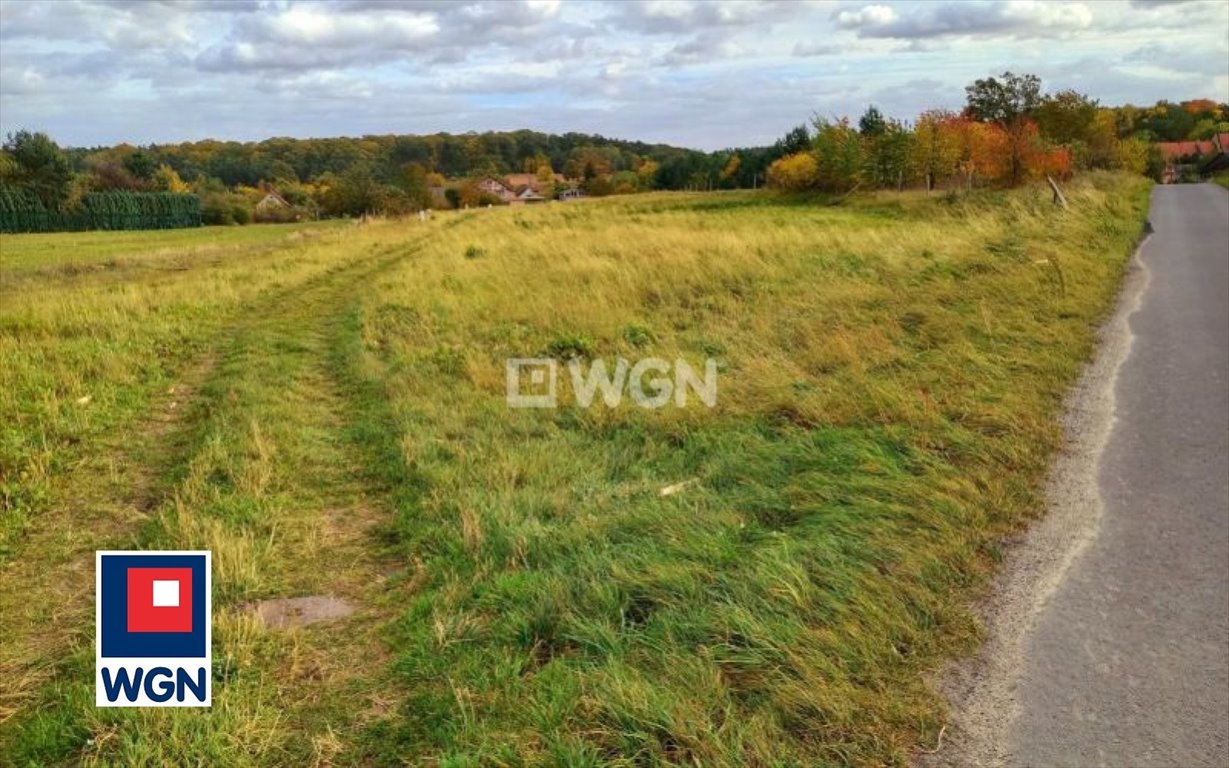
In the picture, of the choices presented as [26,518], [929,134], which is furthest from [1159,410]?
[929,134]

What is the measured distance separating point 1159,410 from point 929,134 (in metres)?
37.2

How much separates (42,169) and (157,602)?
271ft

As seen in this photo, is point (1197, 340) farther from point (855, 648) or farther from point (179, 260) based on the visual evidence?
point (179, 260)

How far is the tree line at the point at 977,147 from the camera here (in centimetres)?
3494

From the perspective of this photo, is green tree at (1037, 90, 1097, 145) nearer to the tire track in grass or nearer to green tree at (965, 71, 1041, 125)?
green tree at (965, 71, 1041, 125)

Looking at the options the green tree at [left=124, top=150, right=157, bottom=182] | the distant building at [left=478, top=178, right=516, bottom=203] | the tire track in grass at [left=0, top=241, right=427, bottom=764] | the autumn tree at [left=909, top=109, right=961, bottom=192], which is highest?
the green tree at [left=124, top=150, right=157, bottom=182]

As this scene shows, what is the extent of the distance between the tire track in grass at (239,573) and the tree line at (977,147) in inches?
1306

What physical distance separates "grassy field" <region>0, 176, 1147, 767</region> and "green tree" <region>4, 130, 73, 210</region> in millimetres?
71223

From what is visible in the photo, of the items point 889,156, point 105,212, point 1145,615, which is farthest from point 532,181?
point 1145,615

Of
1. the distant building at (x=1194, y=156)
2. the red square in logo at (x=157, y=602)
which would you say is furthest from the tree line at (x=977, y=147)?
the red square in logo at (x=157, y=602)

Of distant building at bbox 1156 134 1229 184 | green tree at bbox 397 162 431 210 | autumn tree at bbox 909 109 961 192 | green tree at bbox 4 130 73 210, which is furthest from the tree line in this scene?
green tree at bbox 4 130 73 210

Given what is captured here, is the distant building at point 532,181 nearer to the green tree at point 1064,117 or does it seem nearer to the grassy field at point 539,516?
the green tree at point 1064,117

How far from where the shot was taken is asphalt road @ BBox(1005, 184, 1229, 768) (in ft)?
9.45

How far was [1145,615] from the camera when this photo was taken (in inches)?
145
